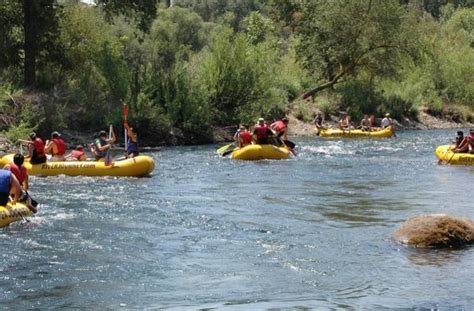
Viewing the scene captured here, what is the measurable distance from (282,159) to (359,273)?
15344 millimetres

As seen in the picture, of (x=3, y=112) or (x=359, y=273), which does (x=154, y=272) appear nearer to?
(x=359, y=273)

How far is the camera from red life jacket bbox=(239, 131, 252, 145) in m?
26.9

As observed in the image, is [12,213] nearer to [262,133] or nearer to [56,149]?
[56,149]

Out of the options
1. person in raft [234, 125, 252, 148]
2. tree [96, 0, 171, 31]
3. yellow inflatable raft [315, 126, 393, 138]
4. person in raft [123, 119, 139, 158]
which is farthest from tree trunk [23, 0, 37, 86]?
yellow inflatable raft [315, 126, 393, 138]

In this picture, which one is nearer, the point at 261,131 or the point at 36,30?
the point at 261,131

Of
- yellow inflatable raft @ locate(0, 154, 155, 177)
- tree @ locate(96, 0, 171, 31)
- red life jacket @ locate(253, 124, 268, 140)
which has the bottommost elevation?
yellow inflatable raft @ locate(0, 154, 155, 177)

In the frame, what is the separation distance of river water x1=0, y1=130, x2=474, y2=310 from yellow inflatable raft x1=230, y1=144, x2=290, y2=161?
11.4 feet

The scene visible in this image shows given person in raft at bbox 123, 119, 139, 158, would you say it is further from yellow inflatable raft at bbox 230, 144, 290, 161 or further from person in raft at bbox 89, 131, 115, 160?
yellow inflatable raft at bbox 230, 144, 290, 161

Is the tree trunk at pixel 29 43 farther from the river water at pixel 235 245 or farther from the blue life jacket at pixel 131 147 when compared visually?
the river water at pixel 235 245

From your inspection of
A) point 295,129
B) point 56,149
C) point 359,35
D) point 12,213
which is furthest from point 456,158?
point 359,35

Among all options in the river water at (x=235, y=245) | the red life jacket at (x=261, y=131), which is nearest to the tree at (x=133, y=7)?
the red life jacket at (x=261, y=131)

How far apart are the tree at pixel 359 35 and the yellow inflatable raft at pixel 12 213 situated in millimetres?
32850

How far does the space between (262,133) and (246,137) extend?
68 cm

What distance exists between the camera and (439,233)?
12664 mm
